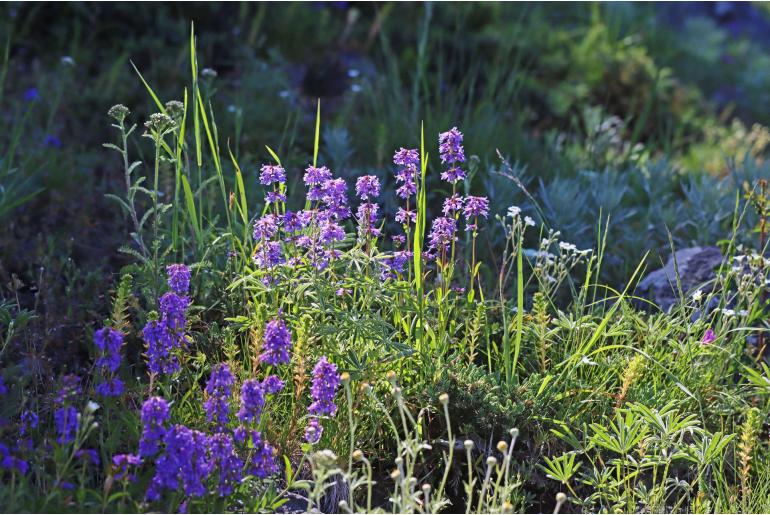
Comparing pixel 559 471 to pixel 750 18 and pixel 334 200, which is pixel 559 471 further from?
pixel 750 18

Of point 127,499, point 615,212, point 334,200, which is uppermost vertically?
point 334,200

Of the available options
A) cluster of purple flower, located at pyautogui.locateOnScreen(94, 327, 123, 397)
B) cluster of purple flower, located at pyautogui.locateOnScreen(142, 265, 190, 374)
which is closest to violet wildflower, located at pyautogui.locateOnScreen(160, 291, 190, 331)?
cluster of purple flower, located at pyautogui.locateOnScreen(142, 265, 190, 374)

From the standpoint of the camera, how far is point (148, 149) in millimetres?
4812

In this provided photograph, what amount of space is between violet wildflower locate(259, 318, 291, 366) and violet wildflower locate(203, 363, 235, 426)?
0.38ft

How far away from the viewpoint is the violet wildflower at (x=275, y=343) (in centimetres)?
250

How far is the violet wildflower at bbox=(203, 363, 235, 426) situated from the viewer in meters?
2.42

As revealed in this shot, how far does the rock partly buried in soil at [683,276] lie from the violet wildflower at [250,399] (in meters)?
1.99

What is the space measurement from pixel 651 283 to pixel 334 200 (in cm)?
169

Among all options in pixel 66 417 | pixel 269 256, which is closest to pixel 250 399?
pixel 66 417

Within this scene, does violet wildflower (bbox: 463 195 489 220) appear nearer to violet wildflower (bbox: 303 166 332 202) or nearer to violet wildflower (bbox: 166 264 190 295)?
violet wildflower (bbox: 303 166 332 202)

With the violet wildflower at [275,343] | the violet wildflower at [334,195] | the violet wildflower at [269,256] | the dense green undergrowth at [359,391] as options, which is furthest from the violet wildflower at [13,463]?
the violet wildflower at [334,195]

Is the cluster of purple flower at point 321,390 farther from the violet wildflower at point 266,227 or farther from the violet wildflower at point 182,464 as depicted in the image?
the violet wildflower at point 266,227

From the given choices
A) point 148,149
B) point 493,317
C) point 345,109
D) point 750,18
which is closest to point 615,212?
point 493,317

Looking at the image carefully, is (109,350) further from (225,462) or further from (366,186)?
(366,186)
